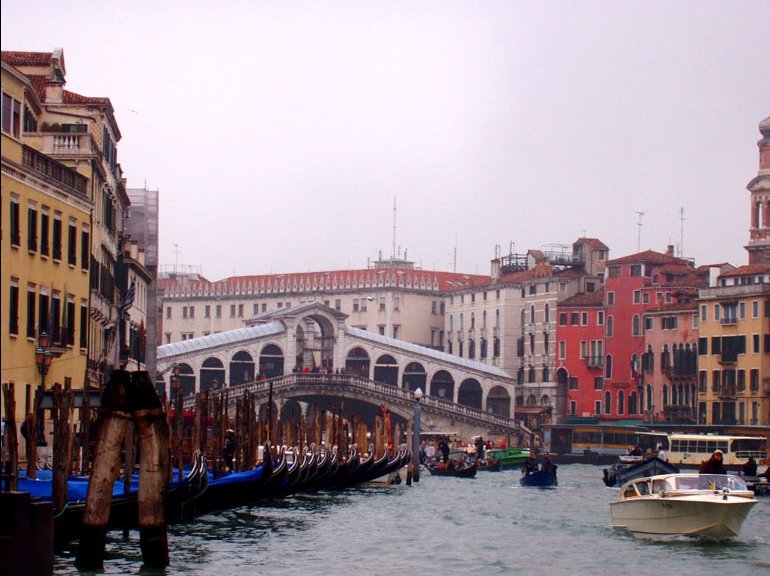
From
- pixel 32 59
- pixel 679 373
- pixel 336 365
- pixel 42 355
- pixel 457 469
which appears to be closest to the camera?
pixel 42 355

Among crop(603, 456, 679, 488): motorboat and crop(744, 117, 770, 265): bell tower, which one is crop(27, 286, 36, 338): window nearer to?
crop(603, 456, 679, 488): motorboat

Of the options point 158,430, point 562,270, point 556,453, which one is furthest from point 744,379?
point 158,430

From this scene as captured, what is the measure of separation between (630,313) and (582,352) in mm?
4640

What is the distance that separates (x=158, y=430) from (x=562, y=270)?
71900 mm

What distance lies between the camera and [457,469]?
54.3 m

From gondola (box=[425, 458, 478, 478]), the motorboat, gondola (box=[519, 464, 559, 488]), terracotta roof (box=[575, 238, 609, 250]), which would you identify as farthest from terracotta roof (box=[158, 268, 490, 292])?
the motorboat

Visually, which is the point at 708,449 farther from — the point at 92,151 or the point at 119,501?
the point at 119,501

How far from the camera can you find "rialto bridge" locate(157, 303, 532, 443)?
76.4m

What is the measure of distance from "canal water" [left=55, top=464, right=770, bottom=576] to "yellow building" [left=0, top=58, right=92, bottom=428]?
150 inches

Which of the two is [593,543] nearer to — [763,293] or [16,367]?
[16,367]

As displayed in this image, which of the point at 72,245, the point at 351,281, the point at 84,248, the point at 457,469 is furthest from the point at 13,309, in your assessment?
the point at 351,281

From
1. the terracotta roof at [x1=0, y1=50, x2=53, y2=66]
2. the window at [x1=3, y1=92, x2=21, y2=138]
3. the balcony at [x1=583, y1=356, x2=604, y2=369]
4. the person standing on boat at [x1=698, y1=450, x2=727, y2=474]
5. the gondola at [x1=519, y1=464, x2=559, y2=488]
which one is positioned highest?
the terracotta roof at [x1=0, y1=50, x2=53, y2=66]

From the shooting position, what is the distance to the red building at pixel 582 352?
83.3m

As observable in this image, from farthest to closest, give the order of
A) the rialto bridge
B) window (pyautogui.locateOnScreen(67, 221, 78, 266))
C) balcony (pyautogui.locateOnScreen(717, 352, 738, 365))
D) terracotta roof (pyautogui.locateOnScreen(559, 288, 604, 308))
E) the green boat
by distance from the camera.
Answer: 1. terracotta roof (pyautogui.locateOnScreen(559, 288, 604, 308))
2. the rialto bridge
3. balcony (pyautogui.locateOnScreen(717, 352, 738, 365))
4. the green boat
5. window (pyautogui.locateOnScreen(67, 221, 78, 266))
